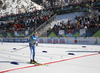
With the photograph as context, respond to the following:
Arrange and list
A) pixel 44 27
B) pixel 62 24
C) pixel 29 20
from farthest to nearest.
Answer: pixel 29 20, pixel 44 27, pixel 62 24

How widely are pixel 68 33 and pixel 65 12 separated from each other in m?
11.4

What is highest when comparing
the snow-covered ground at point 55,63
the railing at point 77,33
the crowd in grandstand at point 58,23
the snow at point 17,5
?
the snow at point 17,5

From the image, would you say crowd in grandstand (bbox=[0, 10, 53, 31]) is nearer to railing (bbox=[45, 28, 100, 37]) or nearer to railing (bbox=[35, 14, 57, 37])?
railing (bbox=[35, 14, 57, 37])

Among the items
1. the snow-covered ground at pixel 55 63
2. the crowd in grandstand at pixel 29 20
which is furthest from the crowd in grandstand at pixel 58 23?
the snow-covered ground at pixel 55 63

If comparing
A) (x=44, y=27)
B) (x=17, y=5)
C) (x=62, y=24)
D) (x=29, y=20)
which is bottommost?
(x=44, y=27)

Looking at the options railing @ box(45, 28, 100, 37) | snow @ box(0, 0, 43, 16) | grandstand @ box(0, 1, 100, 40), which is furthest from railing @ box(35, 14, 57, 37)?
snow @ box(0, 0, 43, 16)

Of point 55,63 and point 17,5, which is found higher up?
point 17,5

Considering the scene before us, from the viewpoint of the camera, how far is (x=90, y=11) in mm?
Result: 29891

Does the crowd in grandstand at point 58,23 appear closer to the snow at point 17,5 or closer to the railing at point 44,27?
the railing at point 44,27

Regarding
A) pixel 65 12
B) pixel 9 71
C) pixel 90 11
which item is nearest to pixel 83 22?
pixel 90 11

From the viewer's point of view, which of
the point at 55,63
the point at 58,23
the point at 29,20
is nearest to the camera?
the point at 55,63

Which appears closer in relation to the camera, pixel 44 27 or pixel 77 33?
pixel 77 33

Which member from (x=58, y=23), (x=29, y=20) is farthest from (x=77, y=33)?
(x=29, y=20)

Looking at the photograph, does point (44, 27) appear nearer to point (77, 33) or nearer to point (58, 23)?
point (58, 23)
